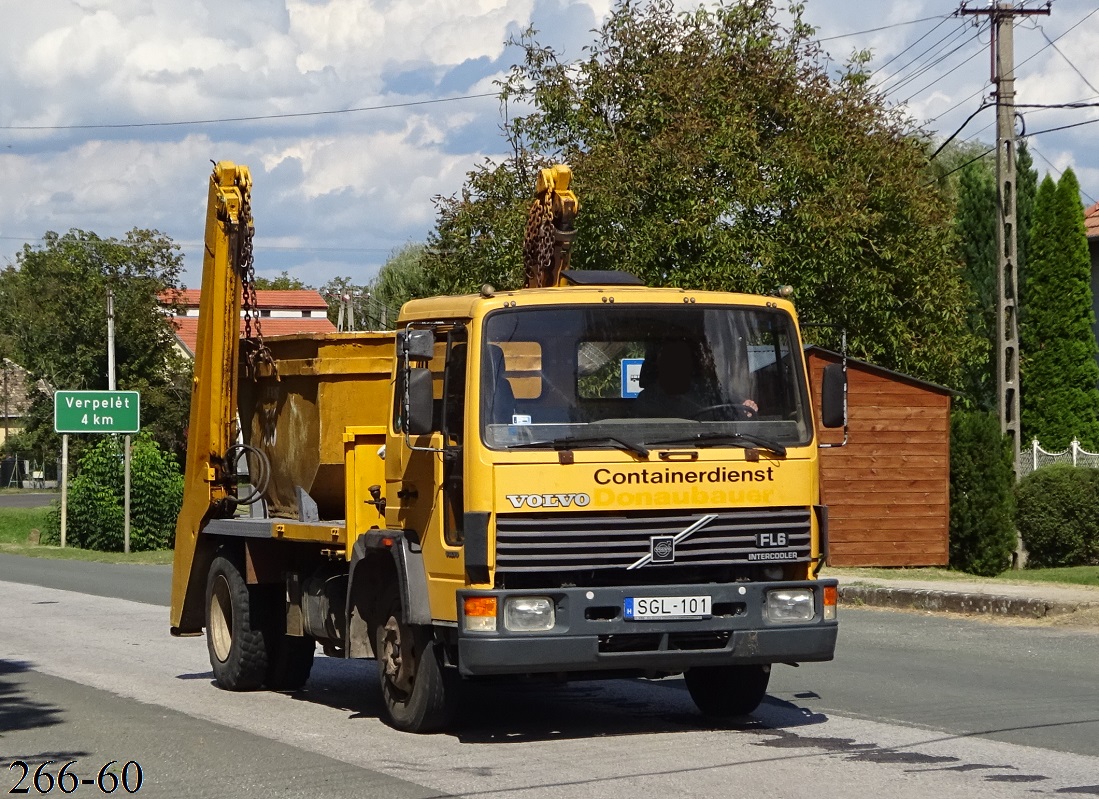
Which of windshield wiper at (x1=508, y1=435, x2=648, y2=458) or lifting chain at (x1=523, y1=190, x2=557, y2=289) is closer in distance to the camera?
windshield wiper at (x1=508, y1=435, x2=648, y2=458)

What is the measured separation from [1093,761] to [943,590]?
9.35 metres

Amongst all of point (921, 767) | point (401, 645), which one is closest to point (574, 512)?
point (401, 645)

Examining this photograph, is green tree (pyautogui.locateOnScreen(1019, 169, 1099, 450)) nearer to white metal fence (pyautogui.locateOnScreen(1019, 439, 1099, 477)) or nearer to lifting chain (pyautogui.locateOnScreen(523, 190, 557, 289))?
white metal fence (pyautogui.locateOnScreen(1019, 439, 1099, 477))

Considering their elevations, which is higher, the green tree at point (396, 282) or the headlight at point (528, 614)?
the green tree at point (396, 282)

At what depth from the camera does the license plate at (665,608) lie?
8583mm

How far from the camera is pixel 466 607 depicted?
8.48m

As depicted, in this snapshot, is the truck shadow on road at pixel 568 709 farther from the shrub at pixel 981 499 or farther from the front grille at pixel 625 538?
the shrub at pixel 981 499

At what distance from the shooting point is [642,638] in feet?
28.5

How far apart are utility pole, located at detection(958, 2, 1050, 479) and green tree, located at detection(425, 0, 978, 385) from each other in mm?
965

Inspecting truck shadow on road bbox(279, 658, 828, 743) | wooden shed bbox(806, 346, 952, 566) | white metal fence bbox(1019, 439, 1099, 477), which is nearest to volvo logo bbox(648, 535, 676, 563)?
truck shadow on road bbox(279, 658, 828, 743)

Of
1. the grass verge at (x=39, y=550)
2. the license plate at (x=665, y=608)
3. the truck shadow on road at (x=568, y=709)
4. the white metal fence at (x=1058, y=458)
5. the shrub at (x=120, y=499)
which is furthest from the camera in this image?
the shrub at (x=120, y=499)

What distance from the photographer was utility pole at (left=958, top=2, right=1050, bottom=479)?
89.1 ft

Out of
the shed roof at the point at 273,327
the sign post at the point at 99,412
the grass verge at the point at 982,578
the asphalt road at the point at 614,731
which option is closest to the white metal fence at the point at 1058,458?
the grass verge at the point at 982,578

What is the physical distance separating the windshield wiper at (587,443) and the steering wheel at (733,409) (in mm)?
468
